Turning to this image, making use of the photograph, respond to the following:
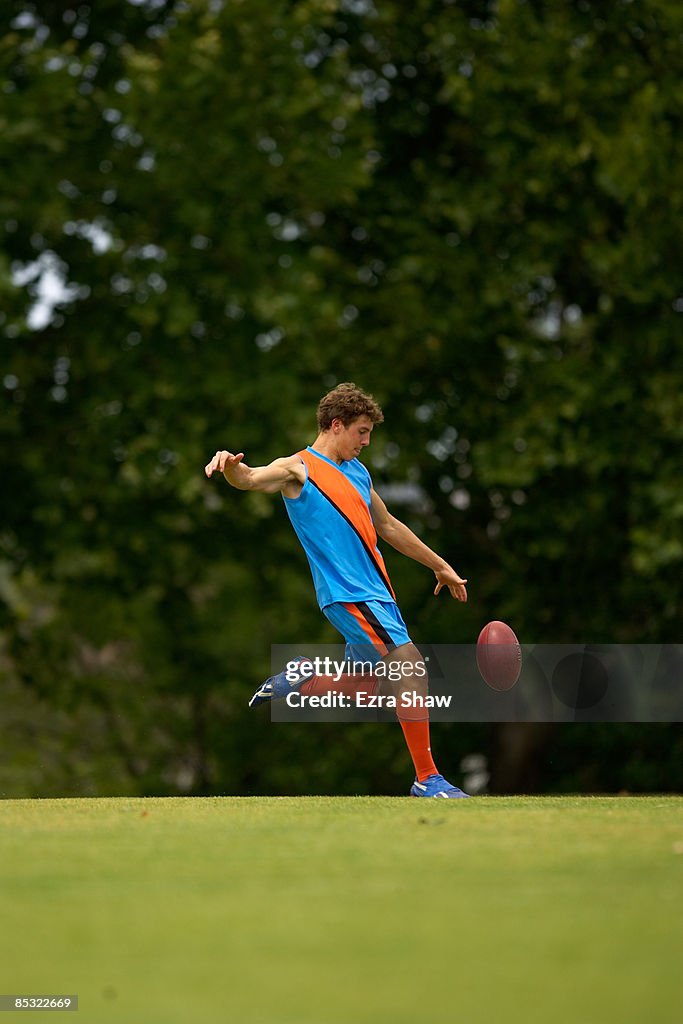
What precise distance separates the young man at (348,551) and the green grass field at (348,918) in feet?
5.30

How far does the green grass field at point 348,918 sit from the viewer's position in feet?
12.4

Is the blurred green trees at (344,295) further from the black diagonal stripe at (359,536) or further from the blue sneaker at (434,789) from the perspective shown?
the blue sneaker at (434,789)

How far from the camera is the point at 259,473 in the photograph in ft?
26.8

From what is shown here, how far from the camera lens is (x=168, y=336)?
16094mm

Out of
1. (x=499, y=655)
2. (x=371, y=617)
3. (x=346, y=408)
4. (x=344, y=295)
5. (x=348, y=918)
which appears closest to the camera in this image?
(x=348, y=918)

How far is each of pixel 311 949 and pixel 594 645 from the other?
1344cm

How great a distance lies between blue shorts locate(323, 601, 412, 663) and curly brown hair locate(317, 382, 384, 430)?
3.37 ft

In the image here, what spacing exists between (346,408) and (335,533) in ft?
2.31

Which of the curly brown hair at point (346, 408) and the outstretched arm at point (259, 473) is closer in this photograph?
the outstretched arm at point (259, 473)

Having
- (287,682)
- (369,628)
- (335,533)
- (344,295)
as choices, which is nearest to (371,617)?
(369,628)

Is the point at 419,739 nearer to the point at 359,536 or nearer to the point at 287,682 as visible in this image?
the point at 287,682

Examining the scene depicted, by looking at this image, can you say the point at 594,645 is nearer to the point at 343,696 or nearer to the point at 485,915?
the point at 343,696

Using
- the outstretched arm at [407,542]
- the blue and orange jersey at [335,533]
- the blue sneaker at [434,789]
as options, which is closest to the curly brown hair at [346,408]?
the blue and orange jersey at [335,533]

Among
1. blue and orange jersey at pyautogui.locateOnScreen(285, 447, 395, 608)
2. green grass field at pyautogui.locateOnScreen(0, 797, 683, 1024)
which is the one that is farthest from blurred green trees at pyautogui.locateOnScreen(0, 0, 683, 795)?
green grass field at pyautogui.locateOnScreen(0, 797, 683, 1024)
